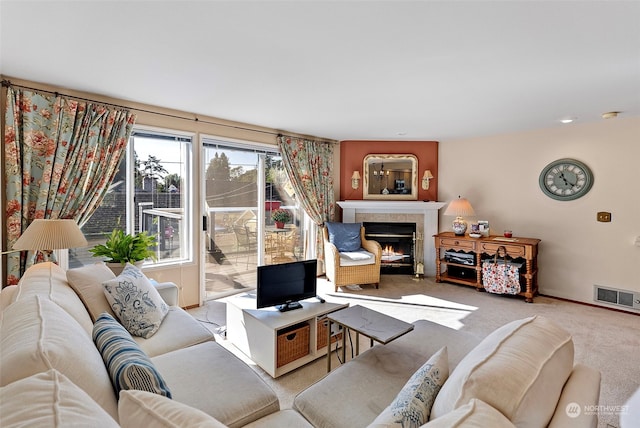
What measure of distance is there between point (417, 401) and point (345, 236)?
3.75 m

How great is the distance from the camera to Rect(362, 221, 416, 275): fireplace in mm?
5199

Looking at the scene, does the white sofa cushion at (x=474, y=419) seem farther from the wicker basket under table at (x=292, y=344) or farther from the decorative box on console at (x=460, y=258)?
the decorative box on console at (x=460, y=258)

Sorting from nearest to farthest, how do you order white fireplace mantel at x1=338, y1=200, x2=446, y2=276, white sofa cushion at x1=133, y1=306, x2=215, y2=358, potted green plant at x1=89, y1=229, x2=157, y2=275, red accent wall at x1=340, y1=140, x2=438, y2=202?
white sofa cushion at x1=133, y1=306, x2=215, y2=358
potted green plant at x1=89, y1=229, x2=157, y2=275
white fireplace mantel at x1=338, y1=200, x2=446, y2=276
red accent wall at x1=340, y1=140, x2=438, y2=202

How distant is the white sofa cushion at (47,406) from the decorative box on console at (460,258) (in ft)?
15.2

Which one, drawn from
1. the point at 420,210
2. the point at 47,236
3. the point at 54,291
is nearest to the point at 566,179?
the point at 420,210

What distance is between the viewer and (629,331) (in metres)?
3.12

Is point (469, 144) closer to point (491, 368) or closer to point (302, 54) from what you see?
point (302, 54)

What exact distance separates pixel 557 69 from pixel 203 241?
12.4 feet

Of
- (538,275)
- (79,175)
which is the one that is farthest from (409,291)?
(79,175)

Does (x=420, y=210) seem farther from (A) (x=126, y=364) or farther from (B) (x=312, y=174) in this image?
(A) (x=126, y=364)

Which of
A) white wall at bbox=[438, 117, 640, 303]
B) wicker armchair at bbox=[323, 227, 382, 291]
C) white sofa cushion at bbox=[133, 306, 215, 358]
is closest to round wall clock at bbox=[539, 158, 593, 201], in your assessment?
white wall at bbox=[438, 117, 640, 303]

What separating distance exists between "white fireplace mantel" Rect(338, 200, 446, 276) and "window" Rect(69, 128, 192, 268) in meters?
2.47

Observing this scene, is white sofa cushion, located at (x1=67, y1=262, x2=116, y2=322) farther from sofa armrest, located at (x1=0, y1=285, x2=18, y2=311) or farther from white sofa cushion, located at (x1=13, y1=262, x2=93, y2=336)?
sofa armrest, located at (x1=0, y1=285, x2=18, y2=311)

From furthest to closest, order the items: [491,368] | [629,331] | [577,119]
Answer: [577,119] → [629,331] → [491,368]
